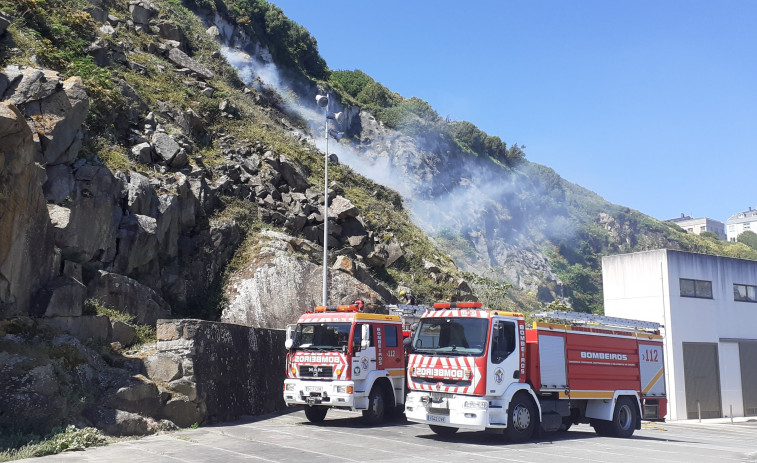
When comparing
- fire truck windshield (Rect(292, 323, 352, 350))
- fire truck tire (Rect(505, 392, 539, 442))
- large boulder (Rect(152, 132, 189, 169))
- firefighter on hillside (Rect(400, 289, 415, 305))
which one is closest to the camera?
fire truck tire (Rect(505, 392, 539, 442))

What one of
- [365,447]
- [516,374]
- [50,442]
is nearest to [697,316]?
[516,374]

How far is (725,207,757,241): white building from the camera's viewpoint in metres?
149

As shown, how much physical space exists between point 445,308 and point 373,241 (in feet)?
55.5

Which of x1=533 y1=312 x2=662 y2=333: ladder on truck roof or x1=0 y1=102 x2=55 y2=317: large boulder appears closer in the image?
x1=0 y1=102 x2=55 y2=317: large boulder

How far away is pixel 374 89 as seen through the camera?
76.4 metres

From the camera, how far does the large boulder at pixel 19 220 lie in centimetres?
1297

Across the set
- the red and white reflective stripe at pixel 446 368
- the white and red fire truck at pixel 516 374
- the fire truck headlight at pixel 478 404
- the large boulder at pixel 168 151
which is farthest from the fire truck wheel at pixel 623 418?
the large boulder at pixel 168 151

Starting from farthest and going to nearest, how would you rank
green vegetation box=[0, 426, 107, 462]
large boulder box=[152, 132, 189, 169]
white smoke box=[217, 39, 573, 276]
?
white smoke box=[217, 39, 573, 276] < large boulder box=[152, 132, 189, 169] < green vegetation box=[0, 426, 107, 462]

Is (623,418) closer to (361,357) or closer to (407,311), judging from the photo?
(407,311)

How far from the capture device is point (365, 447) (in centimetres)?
1229

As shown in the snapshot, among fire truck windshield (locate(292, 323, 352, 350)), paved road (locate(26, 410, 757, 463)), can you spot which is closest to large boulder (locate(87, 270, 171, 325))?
paved road (locate(26, 410, 757, 463))

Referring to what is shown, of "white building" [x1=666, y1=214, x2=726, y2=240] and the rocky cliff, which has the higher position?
"white building" [x1=666, y1=214, x2=726, y2=240]

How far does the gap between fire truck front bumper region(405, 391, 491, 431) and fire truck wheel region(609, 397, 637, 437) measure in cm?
527

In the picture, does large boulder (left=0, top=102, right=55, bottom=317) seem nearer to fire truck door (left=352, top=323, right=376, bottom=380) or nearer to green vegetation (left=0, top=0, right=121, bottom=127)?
green vegetation (left=0, top=0, right=121, bottom=127)
